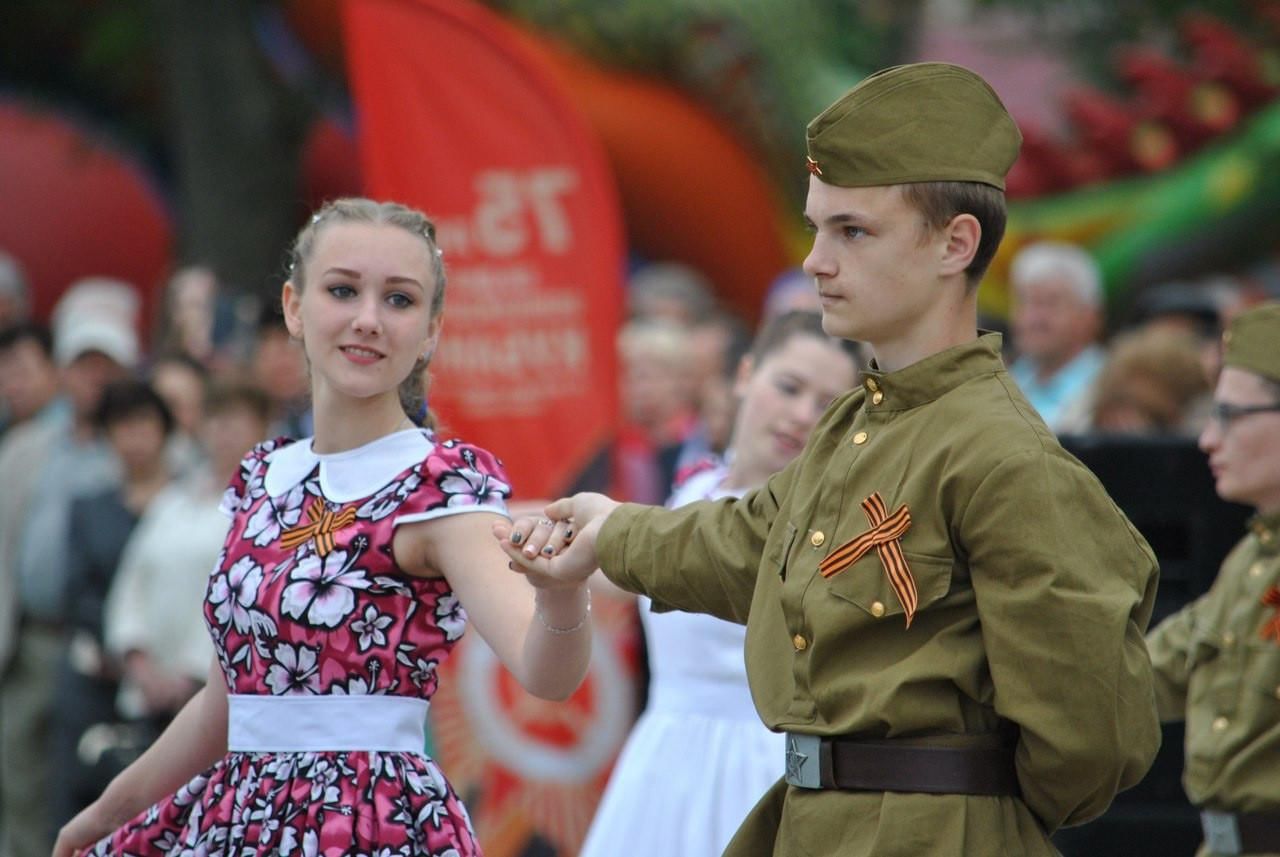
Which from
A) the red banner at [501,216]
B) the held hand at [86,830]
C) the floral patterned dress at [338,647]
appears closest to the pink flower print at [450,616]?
the floral patterned dress at [338,647]

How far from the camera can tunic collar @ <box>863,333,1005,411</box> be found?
294cm

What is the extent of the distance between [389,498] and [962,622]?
1127mm

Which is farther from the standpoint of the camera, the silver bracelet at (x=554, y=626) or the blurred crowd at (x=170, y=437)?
the blurred crowd at (x=170, y=437)

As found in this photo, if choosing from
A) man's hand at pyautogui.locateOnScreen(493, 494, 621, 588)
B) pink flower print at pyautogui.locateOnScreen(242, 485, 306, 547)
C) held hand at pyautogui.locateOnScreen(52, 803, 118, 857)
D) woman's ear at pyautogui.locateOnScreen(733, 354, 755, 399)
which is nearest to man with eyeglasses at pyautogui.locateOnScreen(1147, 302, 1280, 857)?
woman's ear at pyautogui.locateOnScreen(733, 354, 755, 399)

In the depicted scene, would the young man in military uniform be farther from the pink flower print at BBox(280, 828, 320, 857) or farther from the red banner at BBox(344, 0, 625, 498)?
the red banner at BBox(344, 0, 625, 498)

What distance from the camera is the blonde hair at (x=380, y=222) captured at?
3566 millimetres

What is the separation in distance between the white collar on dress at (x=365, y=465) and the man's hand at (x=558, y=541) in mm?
306

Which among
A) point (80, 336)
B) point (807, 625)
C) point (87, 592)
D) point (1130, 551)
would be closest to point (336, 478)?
point (807, 625)

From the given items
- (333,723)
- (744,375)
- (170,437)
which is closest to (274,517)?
(333,723)

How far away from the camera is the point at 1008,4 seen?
57.5ft

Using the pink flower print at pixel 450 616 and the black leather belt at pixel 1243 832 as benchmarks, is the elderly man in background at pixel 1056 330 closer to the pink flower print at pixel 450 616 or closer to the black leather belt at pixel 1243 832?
the black leather belt at pixel 1243 832

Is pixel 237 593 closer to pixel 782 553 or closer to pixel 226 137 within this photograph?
pixel 782 553

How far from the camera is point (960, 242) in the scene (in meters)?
2.93

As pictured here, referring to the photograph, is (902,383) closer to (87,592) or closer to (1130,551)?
(1130,551)
